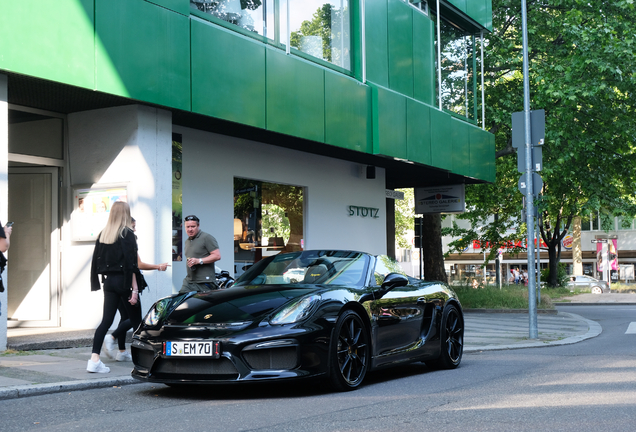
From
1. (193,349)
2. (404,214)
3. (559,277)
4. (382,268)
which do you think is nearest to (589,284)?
(559,277)

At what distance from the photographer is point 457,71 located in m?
20.7

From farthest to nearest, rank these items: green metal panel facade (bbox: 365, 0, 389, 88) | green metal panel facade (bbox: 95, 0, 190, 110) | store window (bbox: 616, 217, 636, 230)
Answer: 1. store window (bbox: 616, 217, 636, 230)
2. green metal panel facade (bbox: 365, 0, 389, 88)
3. green metal panel facade (bbox: 95, 0, 190, 110)

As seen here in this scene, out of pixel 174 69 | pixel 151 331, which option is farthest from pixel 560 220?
pixel 151 331

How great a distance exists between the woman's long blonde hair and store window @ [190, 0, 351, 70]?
5089 millimetres

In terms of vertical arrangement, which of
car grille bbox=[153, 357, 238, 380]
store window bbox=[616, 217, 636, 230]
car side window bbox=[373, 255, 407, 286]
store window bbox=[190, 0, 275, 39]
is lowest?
car grille bbox=[153, 357, 238, 380]

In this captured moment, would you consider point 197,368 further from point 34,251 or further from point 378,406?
point 34,251

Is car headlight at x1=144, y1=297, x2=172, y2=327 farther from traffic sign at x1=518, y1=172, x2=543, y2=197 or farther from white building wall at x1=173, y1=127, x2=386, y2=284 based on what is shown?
traffic sign at x1=518, y1=172, x2=543, y2=197

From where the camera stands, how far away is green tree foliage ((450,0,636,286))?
1994 cm

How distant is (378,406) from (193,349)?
151 centimetres

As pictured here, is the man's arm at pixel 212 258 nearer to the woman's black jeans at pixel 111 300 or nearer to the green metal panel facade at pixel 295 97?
the woman's black jeans at pixel 111 300

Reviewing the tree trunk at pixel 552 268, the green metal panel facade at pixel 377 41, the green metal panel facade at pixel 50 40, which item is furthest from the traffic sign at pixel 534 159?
the tree trunk at pixel 552 268

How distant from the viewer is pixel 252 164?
1452cm

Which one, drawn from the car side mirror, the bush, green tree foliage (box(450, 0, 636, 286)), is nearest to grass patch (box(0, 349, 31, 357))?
the car side mirror

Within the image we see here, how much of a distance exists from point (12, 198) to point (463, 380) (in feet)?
25.2
